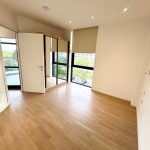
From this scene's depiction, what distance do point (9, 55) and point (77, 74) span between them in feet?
9.23

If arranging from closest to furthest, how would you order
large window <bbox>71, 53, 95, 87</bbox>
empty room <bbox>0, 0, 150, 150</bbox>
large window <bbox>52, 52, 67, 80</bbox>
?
1. empty room <bbox>0, 0, 150, 150</bbox>
2. large window <bbox>52, 52, 67, 80</bbox>
3. large window <bbox>71, 53, 95, 87</bbox>

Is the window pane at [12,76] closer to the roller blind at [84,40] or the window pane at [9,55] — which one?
the window pane at [9,55]

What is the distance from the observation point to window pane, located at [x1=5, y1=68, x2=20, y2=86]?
11.5ft

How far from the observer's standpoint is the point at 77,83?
479cm

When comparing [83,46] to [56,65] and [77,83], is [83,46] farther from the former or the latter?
[77,83]

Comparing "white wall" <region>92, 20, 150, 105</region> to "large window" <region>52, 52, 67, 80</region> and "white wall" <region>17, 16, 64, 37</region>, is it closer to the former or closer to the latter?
"large window" <region>52, 52, 67, 80</region>

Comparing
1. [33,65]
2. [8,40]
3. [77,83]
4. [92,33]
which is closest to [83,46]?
[92,33]

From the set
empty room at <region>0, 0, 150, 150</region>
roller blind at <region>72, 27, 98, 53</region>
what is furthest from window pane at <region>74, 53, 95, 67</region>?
roller blind at <region>72, 27, 98, 53</region>

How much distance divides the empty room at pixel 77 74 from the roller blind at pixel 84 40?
0.04m

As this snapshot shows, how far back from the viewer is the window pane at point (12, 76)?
3496 mm

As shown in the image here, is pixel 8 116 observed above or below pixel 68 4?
below

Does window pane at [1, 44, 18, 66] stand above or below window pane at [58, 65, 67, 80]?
above

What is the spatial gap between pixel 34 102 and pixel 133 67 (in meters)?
3.18

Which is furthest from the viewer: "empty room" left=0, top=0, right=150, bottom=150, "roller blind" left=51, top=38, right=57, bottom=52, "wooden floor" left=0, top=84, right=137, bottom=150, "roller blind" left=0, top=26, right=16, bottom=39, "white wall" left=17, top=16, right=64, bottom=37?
"roller blind" left=51, top=38, right=57, bottom=52
